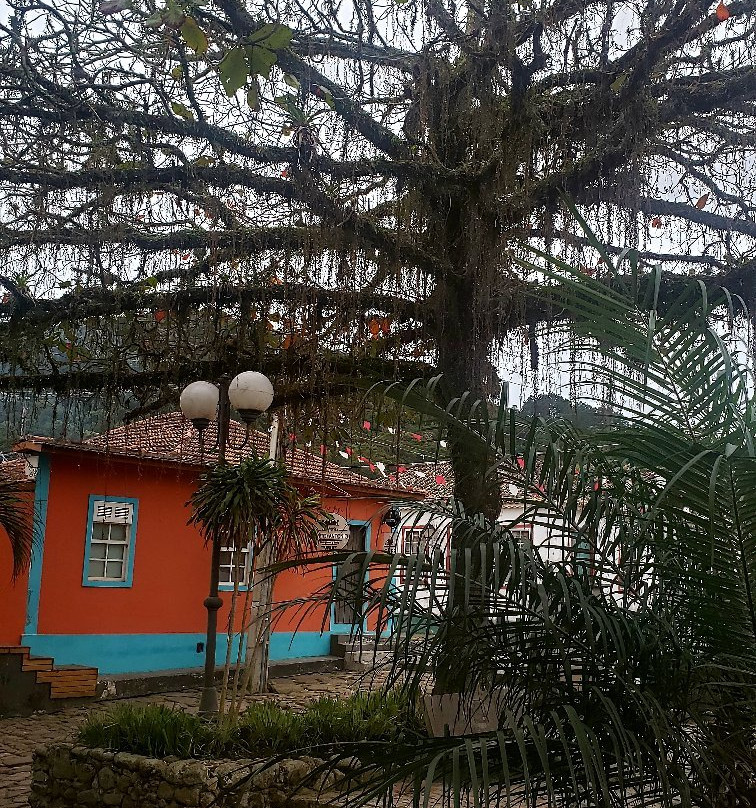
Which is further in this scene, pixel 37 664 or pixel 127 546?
pixel 127 546

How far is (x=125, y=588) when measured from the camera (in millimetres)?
10242

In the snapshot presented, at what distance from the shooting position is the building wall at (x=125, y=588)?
9.62m

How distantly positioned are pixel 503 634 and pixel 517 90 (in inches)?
139

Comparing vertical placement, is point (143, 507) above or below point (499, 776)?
above

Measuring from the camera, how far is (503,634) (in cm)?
260

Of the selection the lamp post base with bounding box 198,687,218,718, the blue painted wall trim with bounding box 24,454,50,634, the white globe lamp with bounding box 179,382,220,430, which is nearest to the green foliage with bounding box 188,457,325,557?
the white globe lamp with bounding box 179,382,220,430

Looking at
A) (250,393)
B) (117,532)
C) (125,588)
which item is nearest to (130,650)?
(125,588)

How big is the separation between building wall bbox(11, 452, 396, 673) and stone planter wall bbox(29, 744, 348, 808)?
3831 mm

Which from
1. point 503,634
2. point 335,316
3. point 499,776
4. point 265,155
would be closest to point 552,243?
point 335,316

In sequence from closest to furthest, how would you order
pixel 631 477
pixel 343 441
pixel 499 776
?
1. pixel 499 776
2. pixel 631 477
3. pixel 343 441

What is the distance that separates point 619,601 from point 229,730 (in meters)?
3.44

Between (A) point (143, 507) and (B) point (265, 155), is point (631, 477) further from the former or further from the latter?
(A) point (143, 507)

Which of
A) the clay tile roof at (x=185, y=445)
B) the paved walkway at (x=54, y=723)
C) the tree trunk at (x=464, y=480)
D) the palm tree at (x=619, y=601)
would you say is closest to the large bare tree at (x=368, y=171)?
the tree trunk at (x=464, y=480)

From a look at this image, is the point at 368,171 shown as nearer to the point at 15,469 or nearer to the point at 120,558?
the point at 120,558
